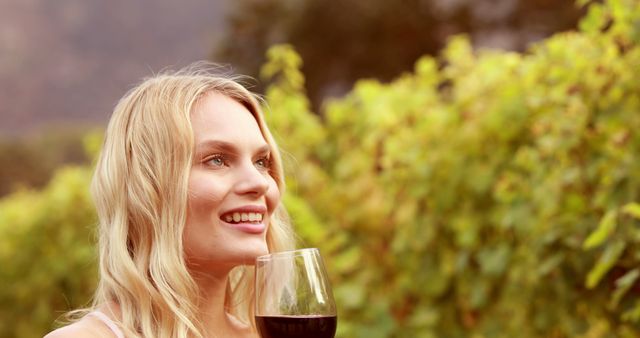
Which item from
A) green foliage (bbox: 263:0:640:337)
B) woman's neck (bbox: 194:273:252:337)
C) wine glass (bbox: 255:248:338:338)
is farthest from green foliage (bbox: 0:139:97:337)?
wine glass (bbox: 255:248:338:338)

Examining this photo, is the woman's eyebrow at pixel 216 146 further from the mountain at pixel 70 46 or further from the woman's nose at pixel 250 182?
the mountain at pixel 70 46

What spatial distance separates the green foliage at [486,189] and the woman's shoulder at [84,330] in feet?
3.34

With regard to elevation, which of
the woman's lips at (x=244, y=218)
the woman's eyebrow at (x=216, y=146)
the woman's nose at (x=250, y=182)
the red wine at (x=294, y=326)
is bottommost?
the red wine at (x=294, y=326)

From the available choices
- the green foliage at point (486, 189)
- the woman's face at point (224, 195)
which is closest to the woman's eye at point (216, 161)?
the woman's face at point (224, 195)

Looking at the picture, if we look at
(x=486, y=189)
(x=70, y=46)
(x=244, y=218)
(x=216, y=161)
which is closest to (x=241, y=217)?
(x=244, y=218)

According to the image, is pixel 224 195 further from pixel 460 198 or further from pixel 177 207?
pixel 460 198

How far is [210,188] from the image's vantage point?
7.02ft

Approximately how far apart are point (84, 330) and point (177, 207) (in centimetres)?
31

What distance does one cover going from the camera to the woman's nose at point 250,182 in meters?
2.15

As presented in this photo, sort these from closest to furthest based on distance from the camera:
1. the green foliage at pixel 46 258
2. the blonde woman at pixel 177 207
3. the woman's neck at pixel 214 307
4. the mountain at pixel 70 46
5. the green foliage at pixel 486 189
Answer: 1. the blonde woman at pixel 177 207
2. the woman's neck at pixel 214 307
3. the green foliage at pixel 486 189
4. the green foliage at pixel 46 258
5. the mountain at pixel 70 46

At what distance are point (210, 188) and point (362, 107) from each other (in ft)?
15.0

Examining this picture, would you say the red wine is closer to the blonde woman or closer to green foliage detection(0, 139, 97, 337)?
the blonde woman

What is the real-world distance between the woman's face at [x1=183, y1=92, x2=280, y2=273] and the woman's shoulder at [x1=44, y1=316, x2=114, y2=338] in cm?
24

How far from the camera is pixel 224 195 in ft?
7.02
